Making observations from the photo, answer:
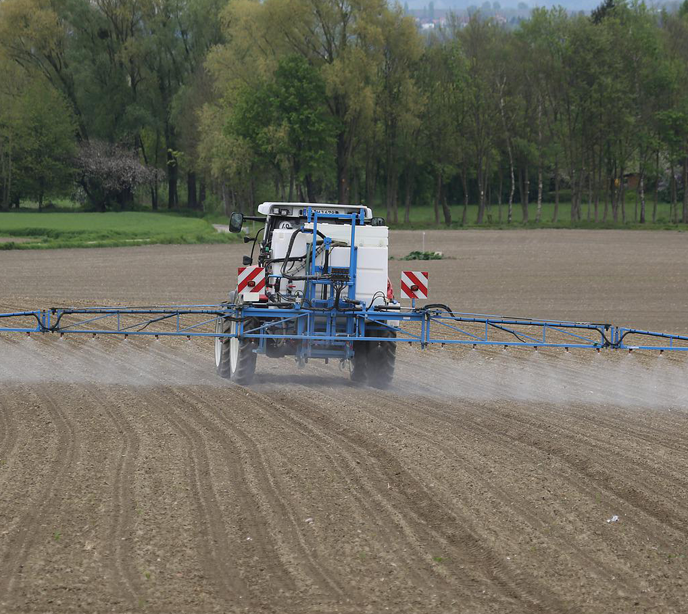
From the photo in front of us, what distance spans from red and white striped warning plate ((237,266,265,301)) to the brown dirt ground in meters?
1.26

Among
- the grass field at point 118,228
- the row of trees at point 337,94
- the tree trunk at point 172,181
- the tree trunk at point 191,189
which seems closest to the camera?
the grass field at point 118,228

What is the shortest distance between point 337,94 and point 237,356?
52.5m

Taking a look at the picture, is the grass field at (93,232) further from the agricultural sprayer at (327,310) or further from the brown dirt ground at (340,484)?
the agricultural sprayer at (327,310)

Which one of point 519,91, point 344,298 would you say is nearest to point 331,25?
point 519,91

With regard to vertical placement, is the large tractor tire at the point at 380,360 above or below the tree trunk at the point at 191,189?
below

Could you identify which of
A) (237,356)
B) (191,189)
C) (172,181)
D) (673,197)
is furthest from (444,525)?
(191,189)

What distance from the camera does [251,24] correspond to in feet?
219

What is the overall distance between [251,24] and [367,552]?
6322cm

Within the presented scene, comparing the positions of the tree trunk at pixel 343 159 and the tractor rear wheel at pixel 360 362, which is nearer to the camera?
the tractor rear wheel at pixel 360 362

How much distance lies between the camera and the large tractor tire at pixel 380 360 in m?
14.1

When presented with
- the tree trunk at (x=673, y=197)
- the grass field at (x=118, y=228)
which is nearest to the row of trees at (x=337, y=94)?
the tree trunk at (x=673, y=197)

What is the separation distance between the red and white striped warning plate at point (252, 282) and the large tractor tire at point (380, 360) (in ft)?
5.33

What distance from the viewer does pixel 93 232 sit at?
53.8 meters

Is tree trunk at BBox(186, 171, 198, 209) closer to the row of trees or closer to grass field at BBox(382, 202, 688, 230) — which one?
the row of trees
